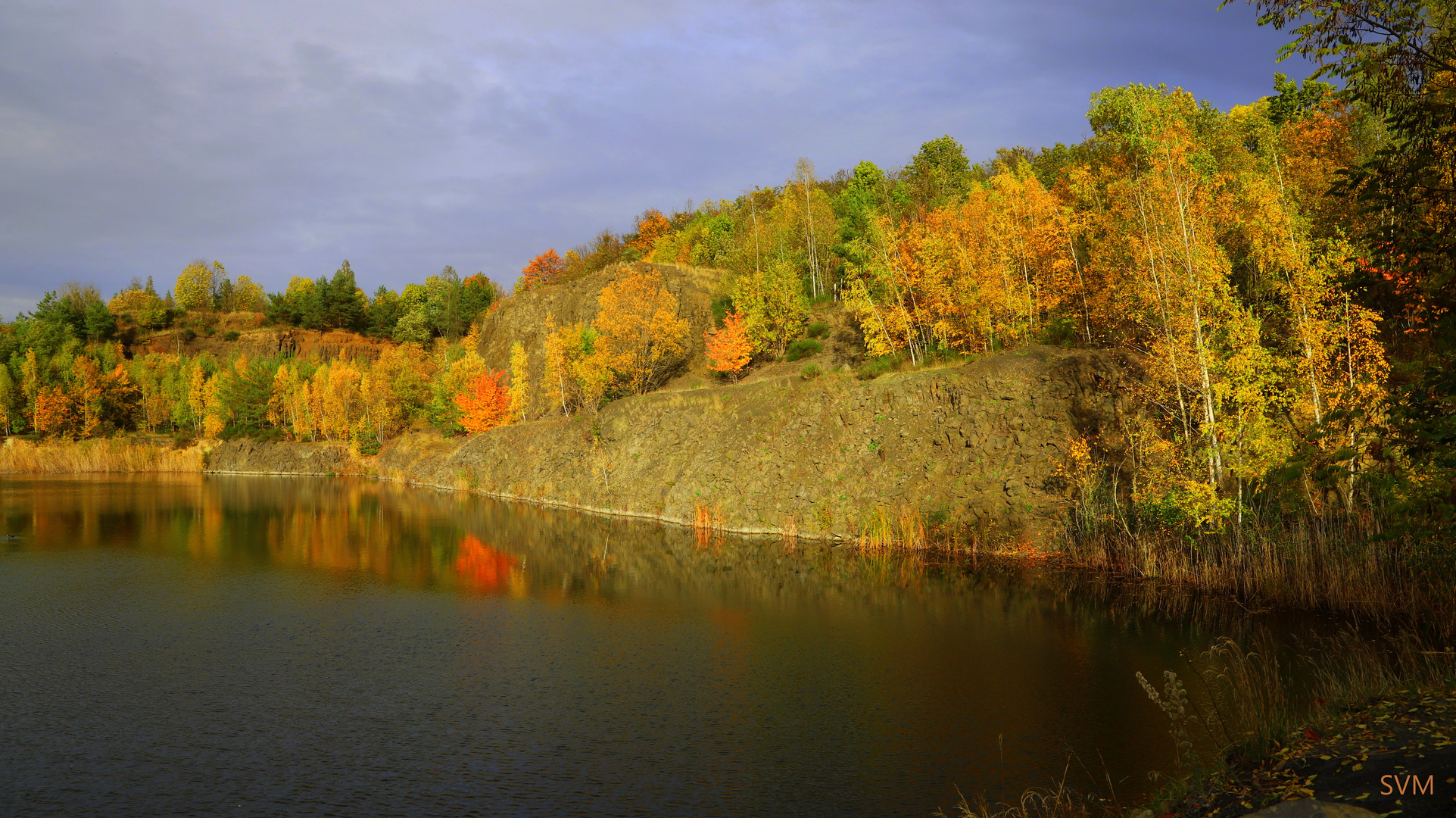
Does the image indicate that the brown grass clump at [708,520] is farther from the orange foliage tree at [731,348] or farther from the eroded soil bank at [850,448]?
the orange foliage tree at [731,348]

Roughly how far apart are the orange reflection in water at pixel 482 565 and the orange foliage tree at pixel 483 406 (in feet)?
112

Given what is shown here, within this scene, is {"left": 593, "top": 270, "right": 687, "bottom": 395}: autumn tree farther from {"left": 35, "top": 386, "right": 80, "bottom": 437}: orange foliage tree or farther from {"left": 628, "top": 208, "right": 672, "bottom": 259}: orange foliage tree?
{"left": 35, "top": 386, "right": 80, "bottom": 437}: orange foliage tree

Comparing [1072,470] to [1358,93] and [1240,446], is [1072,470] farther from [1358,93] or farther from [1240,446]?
[1358,93]

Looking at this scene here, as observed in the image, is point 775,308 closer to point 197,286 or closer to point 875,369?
point 875,369

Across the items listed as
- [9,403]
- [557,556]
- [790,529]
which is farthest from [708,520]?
[9,403]

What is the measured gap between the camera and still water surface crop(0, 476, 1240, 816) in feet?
36.4

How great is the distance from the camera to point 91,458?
3012 inches

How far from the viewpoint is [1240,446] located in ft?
69.1

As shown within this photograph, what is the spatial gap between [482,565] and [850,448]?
1655 centimetres

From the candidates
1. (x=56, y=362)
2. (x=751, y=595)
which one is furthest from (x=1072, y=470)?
(x=56, y=362)

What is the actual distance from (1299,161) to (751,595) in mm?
32063

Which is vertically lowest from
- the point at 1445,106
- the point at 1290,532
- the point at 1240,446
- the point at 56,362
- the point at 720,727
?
the point at 720,727

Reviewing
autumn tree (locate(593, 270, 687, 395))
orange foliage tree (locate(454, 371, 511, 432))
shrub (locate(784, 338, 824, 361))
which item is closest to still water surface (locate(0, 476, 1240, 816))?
autumn tree (locate(593, 270, 687, 395))

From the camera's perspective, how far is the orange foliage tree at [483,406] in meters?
67.4
